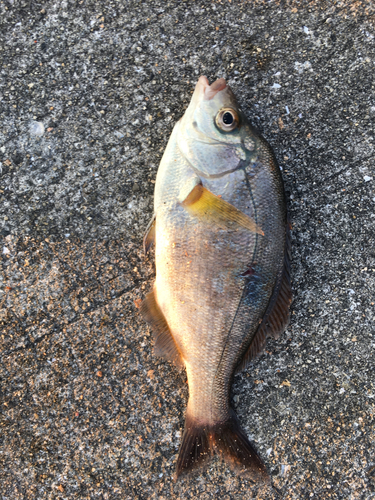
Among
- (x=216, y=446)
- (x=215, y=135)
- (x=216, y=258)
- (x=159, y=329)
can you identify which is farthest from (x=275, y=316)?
(x=215, y=135)

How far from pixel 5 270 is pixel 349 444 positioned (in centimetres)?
262

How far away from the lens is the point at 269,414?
220cm

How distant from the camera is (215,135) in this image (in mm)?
1888

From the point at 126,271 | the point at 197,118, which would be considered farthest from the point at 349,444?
the point at 197,118

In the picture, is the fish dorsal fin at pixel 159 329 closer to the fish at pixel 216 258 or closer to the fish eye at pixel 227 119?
the fish at pixel 216 258

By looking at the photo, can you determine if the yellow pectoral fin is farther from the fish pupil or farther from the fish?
the fish pupil

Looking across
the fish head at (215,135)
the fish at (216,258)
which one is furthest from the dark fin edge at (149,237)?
the fish head at (215,135)

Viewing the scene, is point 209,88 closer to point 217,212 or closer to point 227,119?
point 227,119

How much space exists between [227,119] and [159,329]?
1.34m

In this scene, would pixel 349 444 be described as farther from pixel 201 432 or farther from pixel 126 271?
pixel 126 271

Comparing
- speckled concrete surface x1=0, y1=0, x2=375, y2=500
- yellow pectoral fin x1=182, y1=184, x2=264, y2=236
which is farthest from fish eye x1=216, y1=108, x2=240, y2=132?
speckled concrete surface x1=0, y1=0, x2=375, y2=500

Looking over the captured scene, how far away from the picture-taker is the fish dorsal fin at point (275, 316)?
1.98 meters

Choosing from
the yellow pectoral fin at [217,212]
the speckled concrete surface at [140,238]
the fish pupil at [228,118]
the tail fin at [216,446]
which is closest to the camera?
the yellow pectoral fin at [217,212]

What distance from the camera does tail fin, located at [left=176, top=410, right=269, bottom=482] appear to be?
79.1 inches
